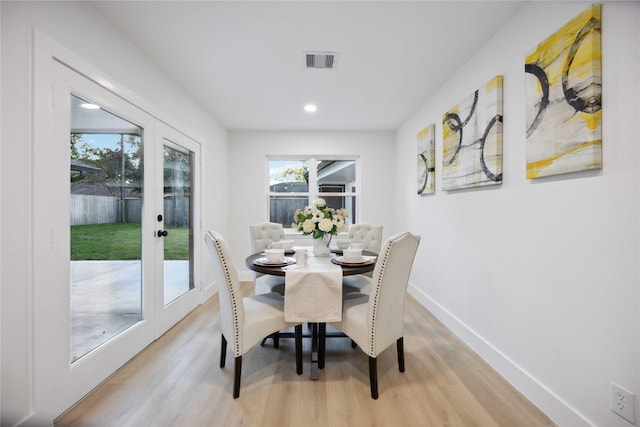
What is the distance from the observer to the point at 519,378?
1.86 m

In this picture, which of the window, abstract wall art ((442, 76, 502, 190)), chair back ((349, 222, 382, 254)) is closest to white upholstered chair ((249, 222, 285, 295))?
chair back ((349, 222, 382, 254))

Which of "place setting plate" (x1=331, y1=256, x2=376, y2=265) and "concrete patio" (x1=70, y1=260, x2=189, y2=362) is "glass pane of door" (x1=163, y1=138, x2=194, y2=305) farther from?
"place setting plate" (x1=331, y1=256, x2=376, y2=265)

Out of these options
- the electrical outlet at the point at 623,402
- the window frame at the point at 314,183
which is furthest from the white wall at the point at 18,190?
the window frame at the point at 314,183

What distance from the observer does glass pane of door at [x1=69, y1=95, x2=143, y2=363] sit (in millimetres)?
1810

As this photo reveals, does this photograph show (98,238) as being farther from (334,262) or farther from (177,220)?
(334,262)

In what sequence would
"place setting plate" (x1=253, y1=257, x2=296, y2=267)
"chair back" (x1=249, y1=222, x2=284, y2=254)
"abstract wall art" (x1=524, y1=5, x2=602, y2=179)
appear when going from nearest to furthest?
"abstract wall art" (x1=524, y1=5, x2=602, y2=179)
"place setting plate" (x1=253, y1=257, x2=296, y2=267)
"chair back" (x1=249, y1=222, x2=284, y2=254)

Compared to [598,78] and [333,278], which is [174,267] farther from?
[598,78]

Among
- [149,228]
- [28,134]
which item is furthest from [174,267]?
[28,134]

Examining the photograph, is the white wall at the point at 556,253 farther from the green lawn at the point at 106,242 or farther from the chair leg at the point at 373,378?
the green lawn at the point at 106,242

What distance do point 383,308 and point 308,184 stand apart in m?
3.40

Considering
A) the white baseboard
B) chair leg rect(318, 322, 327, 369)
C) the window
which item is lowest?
the white baseboard

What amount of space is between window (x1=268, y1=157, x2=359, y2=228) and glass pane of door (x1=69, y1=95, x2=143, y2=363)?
8.73ft

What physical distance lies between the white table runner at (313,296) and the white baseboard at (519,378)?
121cm

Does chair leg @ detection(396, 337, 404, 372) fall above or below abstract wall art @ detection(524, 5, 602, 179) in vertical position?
below
